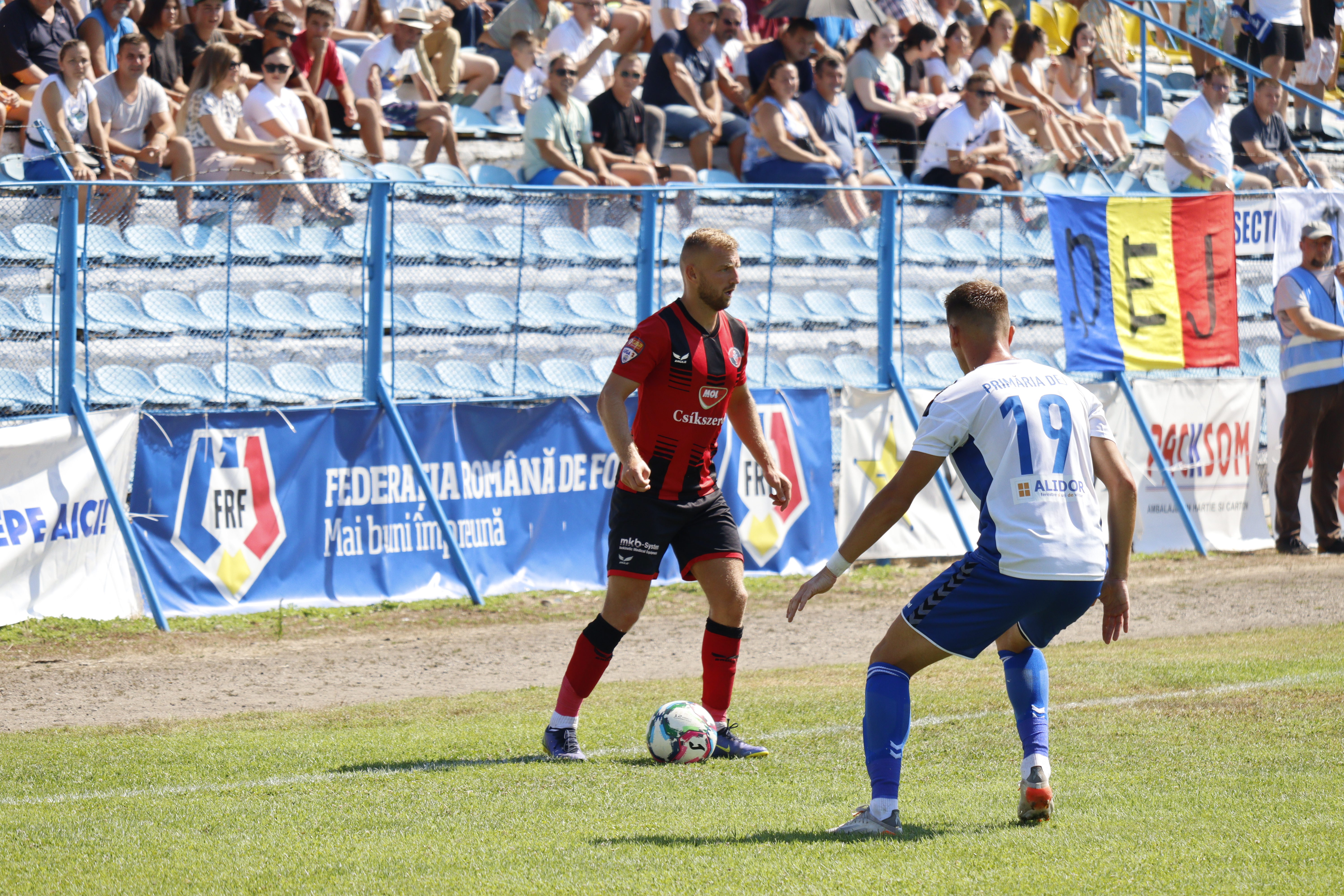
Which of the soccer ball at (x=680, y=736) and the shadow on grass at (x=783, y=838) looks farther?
the soccer ball at (x=680, y=736)

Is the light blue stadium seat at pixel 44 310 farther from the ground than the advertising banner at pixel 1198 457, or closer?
farther from the ground

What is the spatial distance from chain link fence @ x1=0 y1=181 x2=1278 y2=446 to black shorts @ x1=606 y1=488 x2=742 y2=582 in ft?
16.4

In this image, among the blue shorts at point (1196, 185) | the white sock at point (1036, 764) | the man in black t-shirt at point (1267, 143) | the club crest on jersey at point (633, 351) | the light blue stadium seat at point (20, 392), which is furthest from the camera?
the man in black t-shirt at point (1267, 143)

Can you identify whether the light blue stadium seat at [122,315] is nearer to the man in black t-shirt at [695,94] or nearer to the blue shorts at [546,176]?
the blue shorts at [546,176]

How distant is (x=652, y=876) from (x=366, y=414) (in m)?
7.10

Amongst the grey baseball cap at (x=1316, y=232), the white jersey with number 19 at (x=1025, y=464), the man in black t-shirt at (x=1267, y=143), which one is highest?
the man in black t-shirt at (x=1267, y=143)

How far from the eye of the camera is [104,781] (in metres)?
6.28

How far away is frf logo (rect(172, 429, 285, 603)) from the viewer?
413 inches

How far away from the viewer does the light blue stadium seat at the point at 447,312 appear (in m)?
12.0

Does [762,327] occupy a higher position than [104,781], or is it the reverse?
[762,327]

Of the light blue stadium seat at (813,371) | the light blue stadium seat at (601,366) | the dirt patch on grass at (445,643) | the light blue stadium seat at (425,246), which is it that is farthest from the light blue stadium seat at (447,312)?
the light blue stadium seat at (813,371)

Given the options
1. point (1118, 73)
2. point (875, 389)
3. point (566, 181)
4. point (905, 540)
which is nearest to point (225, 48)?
point (566, 181)

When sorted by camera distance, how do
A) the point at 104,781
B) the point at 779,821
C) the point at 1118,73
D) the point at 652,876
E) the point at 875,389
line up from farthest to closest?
the point at 1118,73 < the point at 875,389 < the point at 104,781 < the point at 779,821 < the point at 652,876

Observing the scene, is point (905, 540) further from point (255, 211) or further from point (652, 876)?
point (652, 876)
